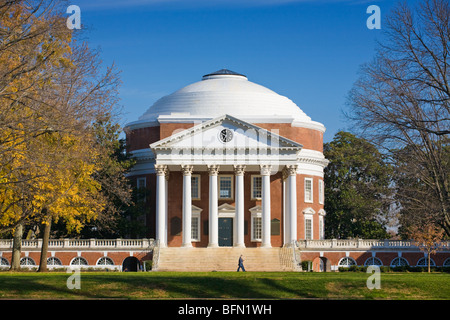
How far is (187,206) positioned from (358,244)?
14.8 metres

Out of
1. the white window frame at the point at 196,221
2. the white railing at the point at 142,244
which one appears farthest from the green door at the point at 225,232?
the white railing at the point at 142,244

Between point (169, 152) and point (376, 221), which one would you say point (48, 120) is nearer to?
point (169, 152)

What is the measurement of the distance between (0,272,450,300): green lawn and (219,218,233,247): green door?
31267 millimetres

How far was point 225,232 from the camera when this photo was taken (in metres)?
72.2

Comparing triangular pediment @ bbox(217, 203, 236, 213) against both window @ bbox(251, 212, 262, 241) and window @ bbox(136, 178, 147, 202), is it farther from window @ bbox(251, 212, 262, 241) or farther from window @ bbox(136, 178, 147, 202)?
window @ bbox(136, 178, 147, 202)

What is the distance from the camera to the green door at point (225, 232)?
71.9 m

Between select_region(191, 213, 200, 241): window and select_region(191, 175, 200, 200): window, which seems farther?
select_region(191, 175, 200, 200): window

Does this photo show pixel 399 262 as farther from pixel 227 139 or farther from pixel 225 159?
pixel 227 139

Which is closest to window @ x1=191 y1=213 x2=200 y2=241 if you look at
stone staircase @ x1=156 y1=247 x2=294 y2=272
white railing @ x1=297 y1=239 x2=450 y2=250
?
stone staircase @ x1=156 y1=247 x2=294 y2=272

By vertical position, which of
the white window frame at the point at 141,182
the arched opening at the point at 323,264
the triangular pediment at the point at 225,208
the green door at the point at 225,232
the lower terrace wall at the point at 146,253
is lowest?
the arched opening at the point at 323,264

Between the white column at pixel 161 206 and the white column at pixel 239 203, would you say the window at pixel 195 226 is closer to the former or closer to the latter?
the white column at pixel 161 206

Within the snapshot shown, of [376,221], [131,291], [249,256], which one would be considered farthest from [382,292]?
[376,221]

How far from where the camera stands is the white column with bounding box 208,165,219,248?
68.1m

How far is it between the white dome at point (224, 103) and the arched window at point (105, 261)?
1456 centimetres
